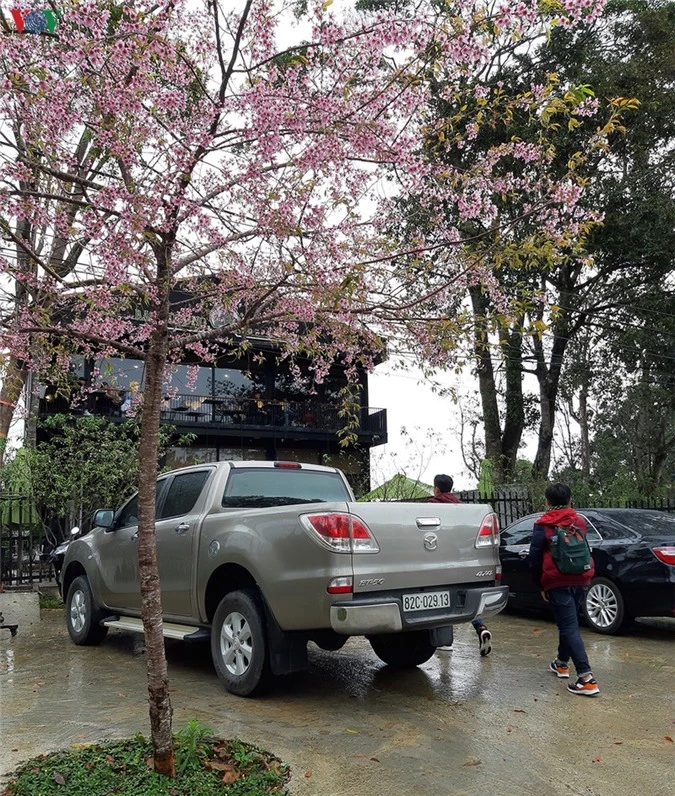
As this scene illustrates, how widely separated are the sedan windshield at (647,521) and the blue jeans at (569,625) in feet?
9.15

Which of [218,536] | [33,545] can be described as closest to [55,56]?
[218,536]

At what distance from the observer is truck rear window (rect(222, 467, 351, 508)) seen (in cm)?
669

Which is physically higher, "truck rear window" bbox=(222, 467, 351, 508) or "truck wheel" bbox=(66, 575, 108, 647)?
"truck rear window" bbox=(222, 467, 351, 508)

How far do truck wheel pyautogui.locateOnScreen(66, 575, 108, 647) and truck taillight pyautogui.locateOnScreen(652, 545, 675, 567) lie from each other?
603cm

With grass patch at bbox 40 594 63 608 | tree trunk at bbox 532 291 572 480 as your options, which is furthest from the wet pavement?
tree trunk at bbox 532 291 572 480

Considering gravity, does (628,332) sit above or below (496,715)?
above

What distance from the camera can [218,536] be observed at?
6168 mm

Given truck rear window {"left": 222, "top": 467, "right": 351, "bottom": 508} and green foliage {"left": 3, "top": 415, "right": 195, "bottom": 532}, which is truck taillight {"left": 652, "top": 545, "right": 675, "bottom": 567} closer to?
truck rear window {"left": 222, "top": 467, "right": 351, "bottom": 508}

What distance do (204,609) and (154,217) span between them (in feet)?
11.1

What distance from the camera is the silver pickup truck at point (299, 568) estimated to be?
5.23m

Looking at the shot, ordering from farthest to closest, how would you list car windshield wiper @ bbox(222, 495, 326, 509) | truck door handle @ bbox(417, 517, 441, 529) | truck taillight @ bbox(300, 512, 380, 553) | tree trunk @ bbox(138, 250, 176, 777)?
Answer: car windshield wiper @ bbox(222, 495, 326, 509) < truck door handle @ bbox(417, 517, 441, 529) < truck taillight @ bbox(300, 512, 380, 553) < tree trunk @ bbox(138, 250, 176, 777)

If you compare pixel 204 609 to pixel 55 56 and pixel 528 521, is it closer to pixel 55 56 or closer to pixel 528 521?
pixel 55 56

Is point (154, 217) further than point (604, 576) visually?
No

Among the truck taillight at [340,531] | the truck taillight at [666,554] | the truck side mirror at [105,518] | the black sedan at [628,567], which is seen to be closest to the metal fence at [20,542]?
the truck side mirror at [105,518]
